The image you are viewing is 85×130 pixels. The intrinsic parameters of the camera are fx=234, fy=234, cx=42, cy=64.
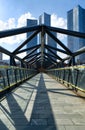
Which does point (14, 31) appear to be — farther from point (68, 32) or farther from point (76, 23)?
point (76, 23)

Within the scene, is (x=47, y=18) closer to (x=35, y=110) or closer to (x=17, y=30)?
(x=17, y=30)

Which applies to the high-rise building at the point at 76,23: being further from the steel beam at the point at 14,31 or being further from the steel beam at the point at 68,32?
the steel beam at the point at 14,31

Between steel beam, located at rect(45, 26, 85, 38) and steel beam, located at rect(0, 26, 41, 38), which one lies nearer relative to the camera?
steel beam, located at rect(0, 26, 41, 38)

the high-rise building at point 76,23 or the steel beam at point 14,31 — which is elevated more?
the high-rise building at point 76,23

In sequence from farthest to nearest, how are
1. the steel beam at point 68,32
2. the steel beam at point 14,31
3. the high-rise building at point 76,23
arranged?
the high-rise building at point 76,23 < the steel beam at point 68,32 < the steel beam at point 14,31

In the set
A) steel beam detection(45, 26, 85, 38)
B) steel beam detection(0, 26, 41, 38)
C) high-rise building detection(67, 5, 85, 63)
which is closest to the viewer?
steel beam detection(0, 26, 41, 38)

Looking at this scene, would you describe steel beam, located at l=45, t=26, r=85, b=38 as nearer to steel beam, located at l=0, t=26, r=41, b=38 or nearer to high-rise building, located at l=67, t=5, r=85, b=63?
steel beam, located at l=0, t=26, r=41, b=38

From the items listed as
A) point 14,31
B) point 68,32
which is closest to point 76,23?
point 68,32

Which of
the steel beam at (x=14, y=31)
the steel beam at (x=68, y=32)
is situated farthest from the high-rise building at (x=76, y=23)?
the steel beam at (x=14, y=31)

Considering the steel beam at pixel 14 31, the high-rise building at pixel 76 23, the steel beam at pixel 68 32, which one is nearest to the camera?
the steel beam at pixel 14 31

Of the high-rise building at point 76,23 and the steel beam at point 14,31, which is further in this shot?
the high-rise building at point 76,23

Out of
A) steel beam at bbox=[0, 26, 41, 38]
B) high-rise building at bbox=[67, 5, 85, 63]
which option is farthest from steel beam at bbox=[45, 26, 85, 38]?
high-rise building at bbox=[67, 5, 85, 63]

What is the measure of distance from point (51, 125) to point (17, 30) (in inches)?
482

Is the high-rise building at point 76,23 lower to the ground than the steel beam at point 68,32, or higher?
higher
